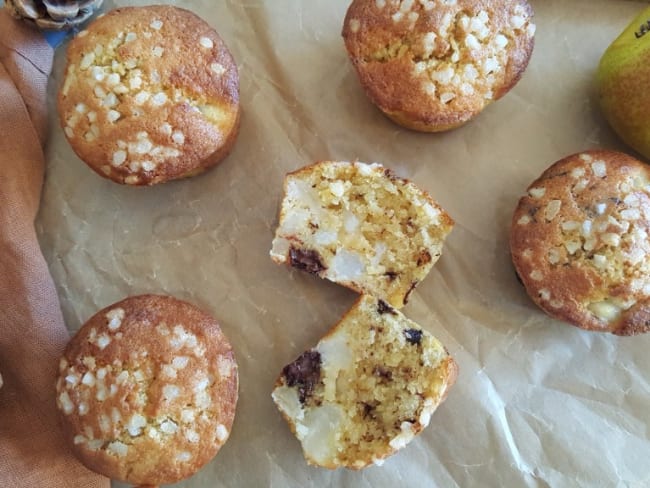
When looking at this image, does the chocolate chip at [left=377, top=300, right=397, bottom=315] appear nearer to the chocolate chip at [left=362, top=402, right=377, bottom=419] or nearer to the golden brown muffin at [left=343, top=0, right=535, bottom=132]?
the chocolate chip at [left=362, top=402, right=377, bottom=419]

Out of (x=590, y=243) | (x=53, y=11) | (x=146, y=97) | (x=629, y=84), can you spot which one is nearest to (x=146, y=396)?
(x=146, y=97)

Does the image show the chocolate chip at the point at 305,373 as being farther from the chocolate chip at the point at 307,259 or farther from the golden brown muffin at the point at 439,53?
the golden brown muffin at the point at 439,53

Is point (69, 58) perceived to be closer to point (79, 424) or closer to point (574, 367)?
point (79, 424)

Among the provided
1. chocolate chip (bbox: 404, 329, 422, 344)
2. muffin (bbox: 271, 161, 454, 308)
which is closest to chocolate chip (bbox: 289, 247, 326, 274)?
muffin (bbox: 271, 161, 454, 308)

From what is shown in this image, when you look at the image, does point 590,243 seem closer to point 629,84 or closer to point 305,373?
point 629,84

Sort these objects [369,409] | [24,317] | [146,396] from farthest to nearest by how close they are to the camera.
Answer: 1. [24,317]
2. [369,409]
3. [146,396]

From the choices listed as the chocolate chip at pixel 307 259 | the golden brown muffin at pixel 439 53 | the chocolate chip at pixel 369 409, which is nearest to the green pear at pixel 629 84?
the golden brown muffin at pixel 439 53
